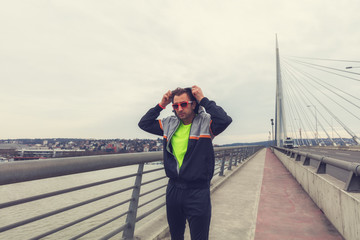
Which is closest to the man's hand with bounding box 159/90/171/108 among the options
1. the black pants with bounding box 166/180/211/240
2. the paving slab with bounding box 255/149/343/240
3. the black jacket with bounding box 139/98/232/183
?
the black jacket with bounding box 139/98/232/183

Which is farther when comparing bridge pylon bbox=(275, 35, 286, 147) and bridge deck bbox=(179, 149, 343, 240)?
bridge pylon bbox=(275, 35, 286, 147)

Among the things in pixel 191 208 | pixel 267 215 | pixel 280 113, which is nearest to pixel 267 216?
pixel 267 215

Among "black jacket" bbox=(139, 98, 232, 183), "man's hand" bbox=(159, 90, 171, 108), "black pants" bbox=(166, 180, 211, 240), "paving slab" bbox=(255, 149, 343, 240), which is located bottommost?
"paving slab" bbox=(255, 149, 343, 240)

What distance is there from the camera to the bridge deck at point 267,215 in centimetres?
361

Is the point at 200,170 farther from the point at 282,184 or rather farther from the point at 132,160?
the point at 282,184

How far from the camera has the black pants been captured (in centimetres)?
193

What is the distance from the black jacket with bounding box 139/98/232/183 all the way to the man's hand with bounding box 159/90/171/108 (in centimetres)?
25

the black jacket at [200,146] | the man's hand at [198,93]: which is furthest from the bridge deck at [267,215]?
the man's hand at [198,93]

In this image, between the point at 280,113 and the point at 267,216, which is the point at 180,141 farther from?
the point at 280,113

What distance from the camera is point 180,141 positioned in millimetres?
2104

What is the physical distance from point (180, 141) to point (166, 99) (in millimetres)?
490

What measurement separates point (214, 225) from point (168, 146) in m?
2.41

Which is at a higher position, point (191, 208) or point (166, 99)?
point (166, 99)

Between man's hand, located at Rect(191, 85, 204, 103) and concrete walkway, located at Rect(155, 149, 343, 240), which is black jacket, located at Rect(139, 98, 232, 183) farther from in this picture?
concrete walkway, located at Rect(155, 149, 343, 240)
